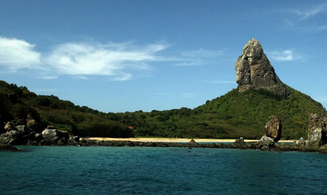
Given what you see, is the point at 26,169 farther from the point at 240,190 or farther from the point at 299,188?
the point at 299,188

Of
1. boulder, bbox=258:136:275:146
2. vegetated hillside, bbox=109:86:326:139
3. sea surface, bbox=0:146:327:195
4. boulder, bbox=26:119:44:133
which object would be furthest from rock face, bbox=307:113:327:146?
boulder, bbox=26:119:44:133

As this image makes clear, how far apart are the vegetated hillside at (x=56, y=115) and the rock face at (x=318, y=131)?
75262 millimetres

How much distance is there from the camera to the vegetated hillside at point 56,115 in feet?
316

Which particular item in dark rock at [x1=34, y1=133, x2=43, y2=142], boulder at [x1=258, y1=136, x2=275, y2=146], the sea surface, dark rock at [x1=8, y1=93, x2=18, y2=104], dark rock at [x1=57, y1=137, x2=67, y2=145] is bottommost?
the sea surface

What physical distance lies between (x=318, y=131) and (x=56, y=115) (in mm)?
88240

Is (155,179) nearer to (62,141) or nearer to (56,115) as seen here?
(62,141)

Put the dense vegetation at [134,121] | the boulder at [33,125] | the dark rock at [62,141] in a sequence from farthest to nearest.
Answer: the dense vegetation at [134,121] → the boulder at [33,125] → the dark rock at [62,141]

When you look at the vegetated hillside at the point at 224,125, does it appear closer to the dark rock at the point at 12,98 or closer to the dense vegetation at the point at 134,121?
the dense vegetation at the point at 134,121

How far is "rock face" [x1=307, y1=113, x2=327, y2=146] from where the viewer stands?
82.4 metres

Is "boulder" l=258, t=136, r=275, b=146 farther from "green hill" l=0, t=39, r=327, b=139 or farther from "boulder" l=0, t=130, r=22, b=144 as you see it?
"boulder" l=0, t=130, r=22, b=144

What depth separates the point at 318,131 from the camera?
8238 cm

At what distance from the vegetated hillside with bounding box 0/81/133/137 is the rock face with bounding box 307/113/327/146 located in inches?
2963

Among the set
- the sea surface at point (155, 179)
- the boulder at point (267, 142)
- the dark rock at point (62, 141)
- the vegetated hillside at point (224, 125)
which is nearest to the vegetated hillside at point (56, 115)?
the dark rock at point (62, 141)

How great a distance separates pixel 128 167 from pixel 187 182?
48.0 feet
